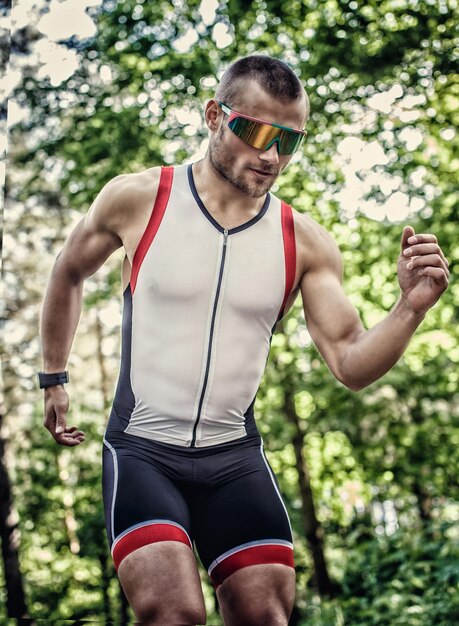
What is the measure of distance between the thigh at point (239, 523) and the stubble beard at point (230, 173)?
2.59 feet

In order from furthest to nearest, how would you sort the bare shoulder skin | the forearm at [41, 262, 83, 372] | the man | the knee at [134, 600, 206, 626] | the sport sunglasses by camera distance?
the forearm at [41, 262, 83, 372], the bare shoulder skin, the sport sunglasses, the man, the knee at [134, 600, 206, 626]

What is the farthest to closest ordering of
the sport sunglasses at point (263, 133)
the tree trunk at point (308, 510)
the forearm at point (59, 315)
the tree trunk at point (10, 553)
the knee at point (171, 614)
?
the tree trunk at point (10, 553)
the tree trunk at point (308, 510)
the forearm at point (59, 315)
the sport sunglasses at point (263, 133)
the knee at point (171, 614)

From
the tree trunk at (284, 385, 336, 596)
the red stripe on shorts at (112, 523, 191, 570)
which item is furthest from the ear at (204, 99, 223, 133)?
the tree trunk at (284, 385, 336, 596)

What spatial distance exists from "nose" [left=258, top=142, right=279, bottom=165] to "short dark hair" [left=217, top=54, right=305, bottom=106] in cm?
16

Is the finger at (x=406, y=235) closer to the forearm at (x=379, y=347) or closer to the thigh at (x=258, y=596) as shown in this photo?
the forearm at (x=379, y=347)

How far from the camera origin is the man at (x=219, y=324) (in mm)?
1849

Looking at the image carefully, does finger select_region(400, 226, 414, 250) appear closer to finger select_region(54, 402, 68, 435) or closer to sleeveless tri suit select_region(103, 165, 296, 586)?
sleeveless tri suit select_region(103, 165, 296, 586)

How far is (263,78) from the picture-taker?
6.70 feet

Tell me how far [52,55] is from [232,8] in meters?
2.42

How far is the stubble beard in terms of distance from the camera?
6.79ft

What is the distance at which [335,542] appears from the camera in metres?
7.77

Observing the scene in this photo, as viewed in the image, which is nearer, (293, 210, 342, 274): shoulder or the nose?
the nose

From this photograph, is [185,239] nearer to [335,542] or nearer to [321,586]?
[321,586]

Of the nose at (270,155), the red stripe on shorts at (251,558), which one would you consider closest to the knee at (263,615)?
the red stripe on shorts at (251,558)
